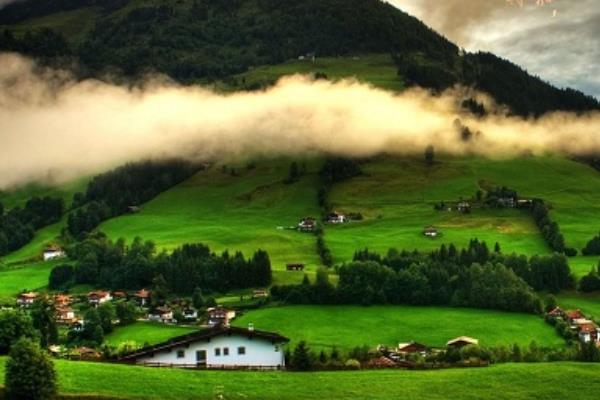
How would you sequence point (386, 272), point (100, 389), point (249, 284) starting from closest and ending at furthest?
point (100, 389)
point (386, 272)
point (249, 284)

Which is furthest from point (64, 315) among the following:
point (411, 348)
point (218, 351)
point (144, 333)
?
point (218, 351)

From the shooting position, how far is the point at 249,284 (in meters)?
179

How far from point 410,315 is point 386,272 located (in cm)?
1642

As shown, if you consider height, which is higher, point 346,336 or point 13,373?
point 13,373

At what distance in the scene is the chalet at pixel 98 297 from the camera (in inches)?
6924

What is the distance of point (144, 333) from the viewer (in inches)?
5497

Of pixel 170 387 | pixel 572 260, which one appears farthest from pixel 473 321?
pixel 170 387

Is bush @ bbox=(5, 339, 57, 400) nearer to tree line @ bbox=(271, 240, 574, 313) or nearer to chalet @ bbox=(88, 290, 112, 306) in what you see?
tree line @ bbox=(271, 240, 574, 313)

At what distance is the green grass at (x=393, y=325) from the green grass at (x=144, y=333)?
1082 centimetres

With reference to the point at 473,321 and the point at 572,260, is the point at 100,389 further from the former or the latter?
the point at 572,260

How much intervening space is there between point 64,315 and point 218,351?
86207mm

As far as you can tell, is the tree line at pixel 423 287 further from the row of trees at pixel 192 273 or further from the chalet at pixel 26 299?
the chalet at pixel 26 299

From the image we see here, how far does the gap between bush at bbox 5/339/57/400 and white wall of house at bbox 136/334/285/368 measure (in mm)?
15639

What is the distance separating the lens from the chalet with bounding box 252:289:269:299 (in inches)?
6511
